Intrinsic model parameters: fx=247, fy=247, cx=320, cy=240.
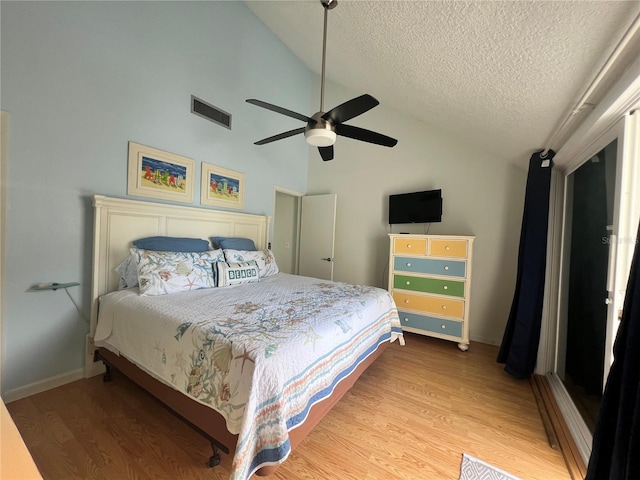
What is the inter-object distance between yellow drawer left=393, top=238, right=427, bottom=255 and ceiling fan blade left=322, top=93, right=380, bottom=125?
1705 millimetres

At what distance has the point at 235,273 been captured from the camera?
7.64ft

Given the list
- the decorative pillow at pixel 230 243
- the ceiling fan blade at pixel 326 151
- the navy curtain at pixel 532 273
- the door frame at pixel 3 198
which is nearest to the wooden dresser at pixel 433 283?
the navy curtain at pixel 532 273

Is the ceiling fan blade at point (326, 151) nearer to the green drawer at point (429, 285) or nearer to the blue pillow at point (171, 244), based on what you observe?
the blue pillow at point (171, 244)

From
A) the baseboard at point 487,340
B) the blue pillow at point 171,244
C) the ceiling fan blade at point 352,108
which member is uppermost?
the ceiling fan blade at point 352,108

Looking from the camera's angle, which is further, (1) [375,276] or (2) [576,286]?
(1) [375,276]

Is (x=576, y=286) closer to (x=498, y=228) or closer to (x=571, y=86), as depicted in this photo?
(x=498, y=228)

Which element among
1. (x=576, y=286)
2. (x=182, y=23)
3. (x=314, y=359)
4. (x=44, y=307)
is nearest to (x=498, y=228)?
(x=576, y=286)

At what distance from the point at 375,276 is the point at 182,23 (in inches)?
144

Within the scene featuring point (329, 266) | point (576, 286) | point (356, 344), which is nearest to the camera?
point (356, 344)

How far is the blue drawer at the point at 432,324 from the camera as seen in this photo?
8.90 ft

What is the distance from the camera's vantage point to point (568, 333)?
2033 millimetres

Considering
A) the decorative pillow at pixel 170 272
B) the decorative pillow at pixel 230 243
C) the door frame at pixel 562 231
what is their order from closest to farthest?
the door frame at pixel 562 231, the decorative pillow at pixel 170 272, the decorative pillow at pixel 230 243

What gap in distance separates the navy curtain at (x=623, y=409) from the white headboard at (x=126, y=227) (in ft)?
9.97

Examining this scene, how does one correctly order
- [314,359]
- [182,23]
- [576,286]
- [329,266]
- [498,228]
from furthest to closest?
[329,266] → [498,228] → [182,23] → [576,286] → [314,359]
